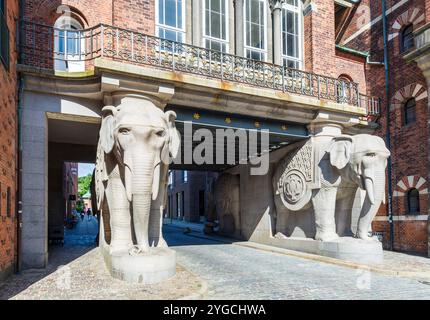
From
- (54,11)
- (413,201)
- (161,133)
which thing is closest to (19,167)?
(161,133)

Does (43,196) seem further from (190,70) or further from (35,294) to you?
(190,70)

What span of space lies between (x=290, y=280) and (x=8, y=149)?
6985 mm

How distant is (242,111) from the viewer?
1233 centimetres

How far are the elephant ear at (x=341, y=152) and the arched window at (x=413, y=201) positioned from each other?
4254mm

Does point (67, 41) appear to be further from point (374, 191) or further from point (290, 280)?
point (374, 191)

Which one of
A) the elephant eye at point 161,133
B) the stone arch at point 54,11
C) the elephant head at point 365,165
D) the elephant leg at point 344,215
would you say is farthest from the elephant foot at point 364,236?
the stone arch at point 54,11

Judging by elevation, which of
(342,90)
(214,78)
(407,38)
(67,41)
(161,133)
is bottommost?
(161,133)

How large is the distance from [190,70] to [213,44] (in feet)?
6.37

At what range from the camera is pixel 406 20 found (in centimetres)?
1477

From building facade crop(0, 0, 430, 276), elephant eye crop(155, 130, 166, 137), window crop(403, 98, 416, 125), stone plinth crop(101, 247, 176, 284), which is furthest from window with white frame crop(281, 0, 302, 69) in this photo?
stone plinth crop(101, 247, 176, 284)

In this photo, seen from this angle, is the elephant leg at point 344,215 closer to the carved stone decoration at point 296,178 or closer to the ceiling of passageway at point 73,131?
the carved stone decoration at point 296,178

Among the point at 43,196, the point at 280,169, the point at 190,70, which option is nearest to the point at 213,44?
the point at 190,70

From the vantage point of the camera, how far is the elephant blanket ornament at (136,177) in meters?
8.09

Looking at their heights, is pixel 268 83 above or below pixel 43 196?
above
